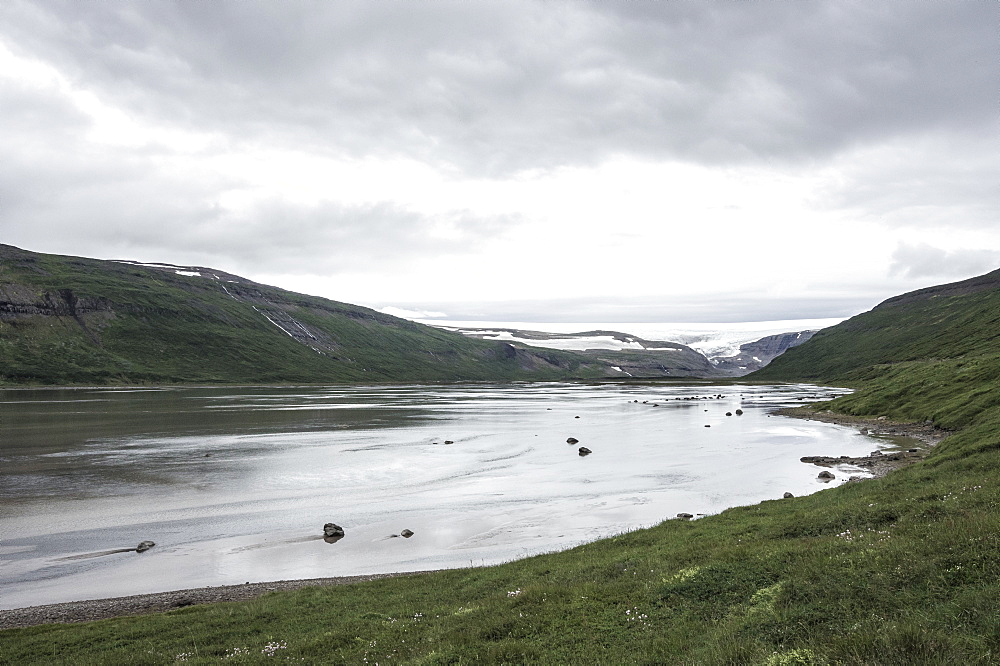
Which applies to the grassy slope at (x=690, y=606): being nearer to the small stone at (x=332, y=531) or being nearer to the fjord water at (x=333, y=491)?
the fjord water at (x=333, y=491)

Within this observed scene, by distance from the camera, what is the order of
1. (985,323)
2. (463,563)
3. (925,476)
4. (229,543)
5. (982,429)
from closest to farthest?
(925,476)
(463,563)
(229,543)
(982,429)
(985,323)

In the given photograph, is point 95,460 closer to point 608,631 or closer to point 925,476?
point 608,631

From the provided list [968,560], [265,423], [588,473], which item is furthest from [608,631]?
[265,423]

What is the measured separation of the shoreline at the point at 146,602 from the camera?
2455 cm

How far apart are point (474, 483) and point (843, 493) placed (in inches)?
1289

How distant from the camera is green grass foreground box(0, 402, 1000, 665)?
11281mm

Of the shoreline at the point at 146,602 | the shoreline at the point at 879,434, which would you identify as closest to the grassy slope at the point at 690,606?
the shoreline at the point at 146,602

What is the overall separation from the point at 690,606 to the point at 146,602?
79.6 ft

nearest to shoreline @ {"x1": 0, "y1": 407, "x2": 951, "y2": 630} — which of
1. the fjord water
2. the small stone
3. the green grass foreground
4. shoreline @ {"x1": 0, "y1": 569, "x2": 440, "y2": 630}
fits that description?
shoreline @ {"x1": 0, "y1": 569, "x2": 440, "y2": 630}

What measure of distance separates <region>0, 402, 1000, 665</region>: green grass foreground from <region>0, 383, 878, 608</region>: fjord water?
889 cm

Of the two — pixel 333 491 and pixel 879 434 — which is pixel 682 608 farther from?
pixel 879 434

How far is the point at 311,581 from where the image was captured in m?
29.4

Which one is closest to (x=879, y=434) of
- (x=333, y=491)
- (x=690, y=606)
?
(x=333, y=491)

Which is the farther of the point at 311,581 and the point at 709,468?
the point at 709,468
